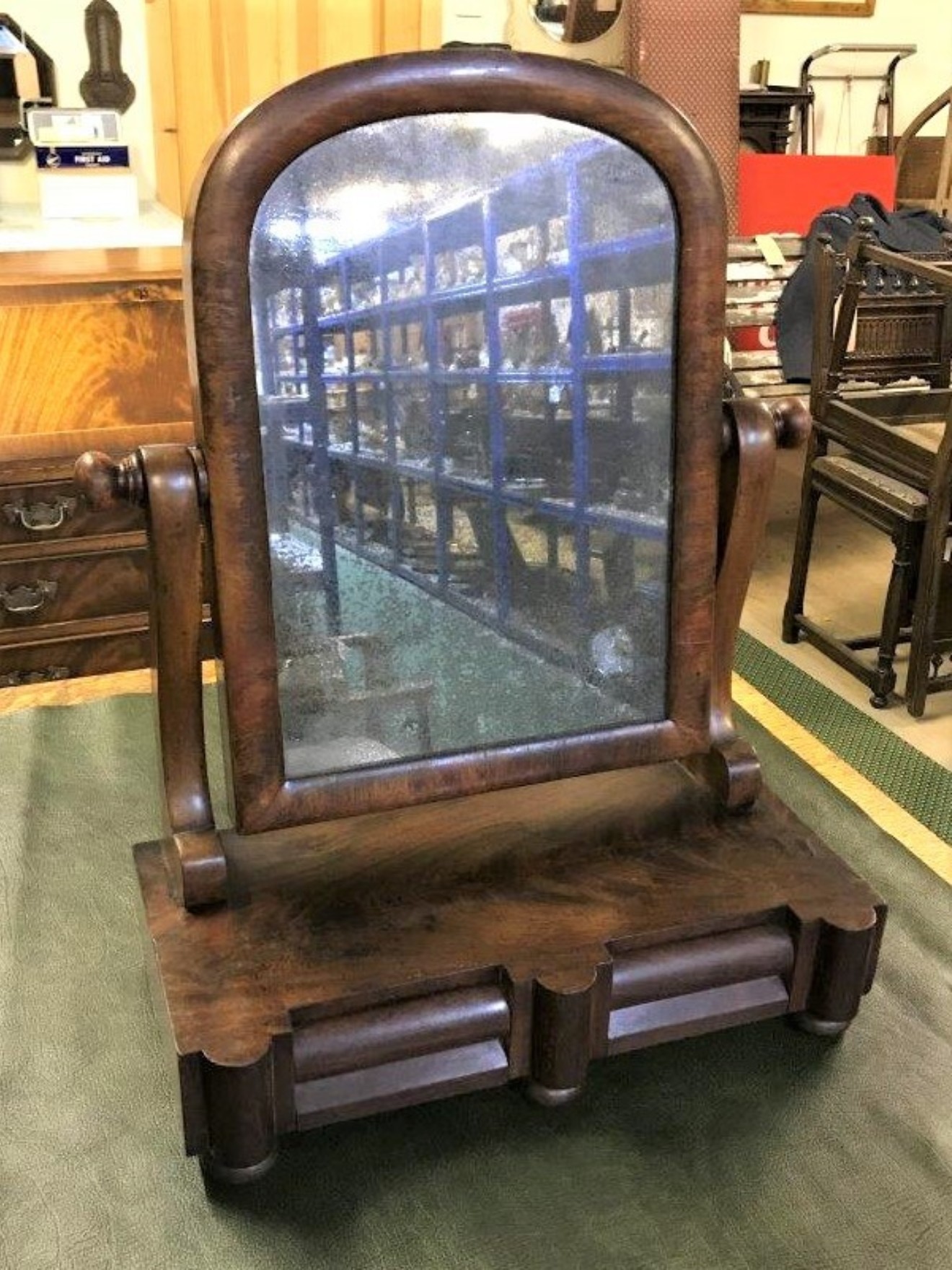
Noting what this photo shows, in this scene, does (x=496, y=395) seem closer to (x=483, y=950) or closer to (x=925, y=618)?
(x=483, y=950)

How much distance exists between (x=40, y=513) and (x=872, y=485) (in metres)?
1.29

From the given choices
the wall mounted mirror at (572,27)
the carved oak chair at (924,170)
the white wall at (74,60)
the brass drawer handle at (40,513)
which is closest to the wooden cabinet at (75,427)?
the brass drawer handle at (40,513)

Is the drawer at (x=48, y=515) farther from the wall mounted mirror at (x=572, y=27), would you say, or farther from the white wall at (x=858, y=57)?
the white wall at (x=858, y=57)

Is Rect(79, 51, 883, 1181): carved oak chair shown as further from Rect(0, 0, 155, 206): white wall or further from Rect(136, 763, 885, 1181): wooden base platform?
Rect(0, 0, 155, 206): white wall

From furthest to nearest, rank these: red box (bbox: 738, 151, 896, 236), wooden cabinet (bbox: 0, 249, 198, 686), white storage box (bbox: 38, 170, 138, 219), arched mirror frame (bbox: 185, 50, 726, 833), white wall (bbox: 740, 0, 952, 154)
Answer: white wall (bbox: 740, 0, 952, 154) < red box (bbox: 738, 151, 896, 236) < white storage box (bbox: 38, 170, 138, 219) < wooden cabinet (bbox: 0, 249, 198, 686) < arched mirror frame (bbox: 185, 50, 726, 833)

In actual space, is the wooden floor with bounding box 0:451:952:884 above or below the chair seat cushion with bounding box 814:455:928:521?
below

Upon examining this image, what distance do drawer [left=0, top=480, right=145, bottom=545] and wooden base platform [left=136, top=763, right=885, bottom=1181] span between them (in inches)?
39.8

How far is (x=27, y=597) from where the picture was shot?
1836 mm

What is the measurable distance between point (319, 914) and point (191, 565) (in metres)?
0.25

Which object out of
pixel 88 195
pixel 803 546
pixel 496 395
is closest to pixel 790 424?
pixel 496 395

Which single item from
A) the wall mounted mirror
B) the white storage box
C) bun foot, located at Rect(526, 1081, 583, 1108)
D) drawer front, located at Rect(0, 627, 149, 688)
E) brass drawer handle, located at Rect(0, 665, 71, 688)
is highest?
the wall mounted mirror

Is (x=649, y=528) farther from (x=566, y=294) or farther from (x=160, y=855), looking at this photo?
(x=160, y=855)

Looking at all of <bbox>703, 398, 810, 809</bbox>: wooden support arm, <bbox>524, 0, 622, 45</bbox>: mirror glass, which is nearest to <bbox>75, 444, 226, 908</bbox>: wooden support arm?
<bbox>703, 398, 810, 809</bbox>: wooden support arm

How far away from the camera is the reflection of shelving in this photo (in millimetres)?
768
